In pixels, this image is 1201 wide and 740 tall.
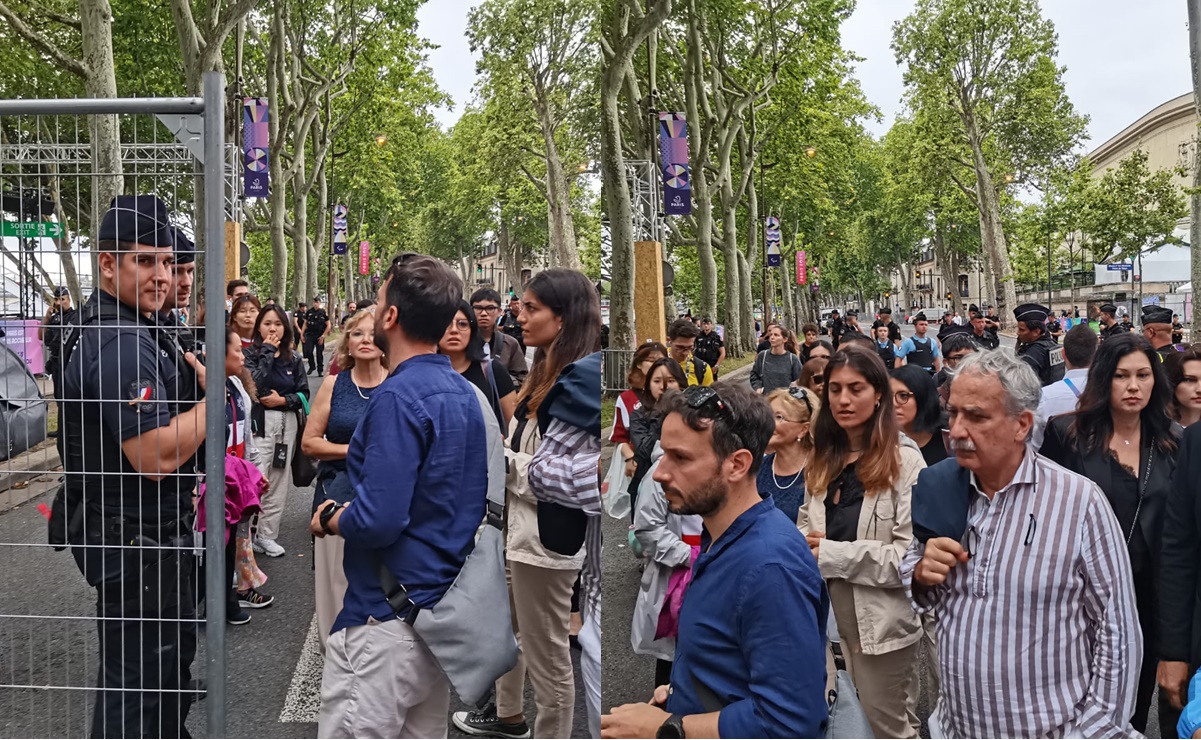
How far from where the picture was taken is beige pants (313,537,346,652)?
431cm

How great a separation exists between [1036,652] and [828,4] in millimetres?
25943

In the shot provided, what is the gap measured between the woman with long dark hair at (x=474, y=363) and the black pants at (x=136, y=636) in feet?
3.90

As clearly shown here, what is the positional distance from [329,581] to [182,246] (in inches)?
70.4

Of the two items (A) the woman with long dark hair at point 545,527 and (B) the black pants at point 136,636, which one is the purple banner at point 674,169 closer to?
(A) the woman with long dark hair at point 545,527

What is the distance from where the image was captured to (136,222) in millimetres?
3041

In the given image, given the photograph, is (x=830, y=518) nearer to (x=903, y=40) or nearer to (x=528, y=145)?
(x=528, y=145)

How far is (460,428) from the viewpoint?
9.03 feet

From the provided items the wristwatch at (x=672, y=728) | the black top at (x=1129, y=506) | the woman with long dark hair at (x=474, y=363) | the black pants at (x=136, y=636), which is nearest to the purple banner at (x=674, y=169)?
the woman with long dark hair at (x=474, y=363)

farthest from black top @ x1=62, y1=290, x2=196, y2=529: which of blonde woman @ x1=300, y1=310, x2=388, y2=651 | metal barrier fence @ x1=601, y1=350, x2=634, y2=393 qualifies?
metal barrier fence @ x1=601, y1=350, x2=634, y2=393

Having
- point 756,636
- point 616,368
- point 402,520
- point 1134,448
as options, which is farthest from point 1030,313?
point 756,636

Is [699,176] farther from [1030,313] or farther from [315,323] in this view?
[1030,313]

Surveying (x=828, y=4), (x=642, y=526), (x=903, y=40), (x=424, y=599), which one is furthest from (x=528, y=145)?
(x=903, y=40)

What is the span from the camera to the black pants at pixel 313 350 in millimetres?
18062

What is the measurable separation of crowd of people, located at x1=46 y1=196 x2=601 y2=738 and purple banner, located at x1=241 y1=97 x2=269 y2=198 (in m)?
16.2
